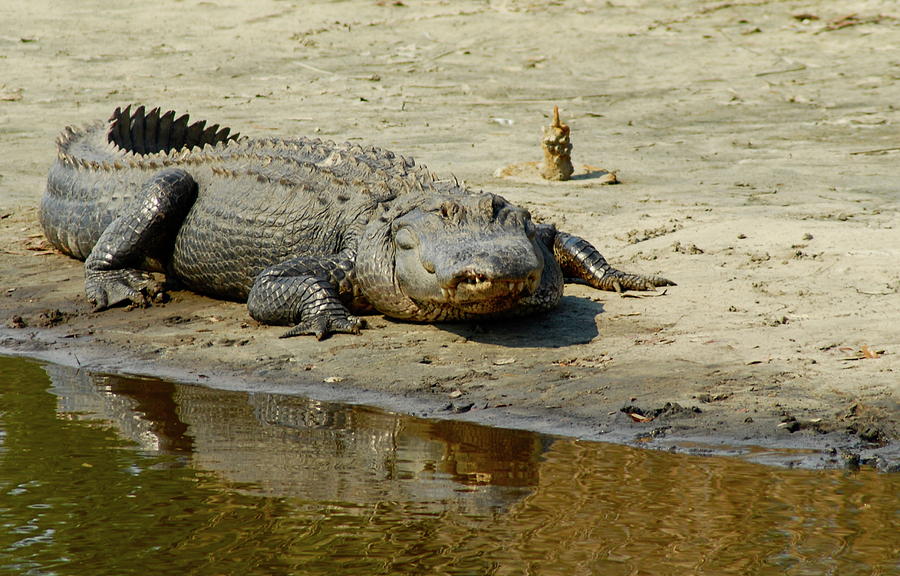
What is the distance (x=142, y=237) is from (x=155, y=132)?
6.79ft

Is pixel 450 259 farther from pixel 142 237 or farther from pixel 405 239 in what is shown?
pixel 142 237

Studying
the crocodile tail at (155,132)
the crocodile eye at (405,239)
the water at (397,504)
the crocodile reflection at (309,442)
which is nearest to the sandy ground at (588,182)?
the crocodile reflection at (309,442)

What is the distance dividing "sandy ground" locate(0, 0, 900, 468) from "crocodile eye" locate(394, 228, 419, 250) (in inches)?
17.9

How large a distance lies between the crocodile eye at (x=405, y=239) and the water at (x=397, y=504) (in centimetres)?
121

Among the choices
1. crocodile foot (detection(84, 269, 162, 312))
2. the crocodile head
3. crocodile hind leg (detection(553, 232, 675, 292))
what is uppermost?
the crocodile head

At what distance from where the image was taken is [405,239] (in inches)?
245

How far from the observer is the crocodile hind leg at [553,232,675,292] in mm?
6949

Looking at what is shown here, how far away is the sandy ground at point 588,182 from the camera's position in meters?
5.29

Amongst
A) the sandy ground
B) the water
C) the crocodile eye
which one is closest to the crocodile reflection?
the water

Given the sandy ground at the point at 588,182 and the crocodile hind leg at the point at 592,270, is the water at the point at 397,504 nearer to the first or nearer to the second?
the sandy ground at the point at 588,182

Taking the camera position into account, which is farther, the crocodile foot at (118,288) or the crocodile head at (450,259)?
the crocodile foot at (118,288)

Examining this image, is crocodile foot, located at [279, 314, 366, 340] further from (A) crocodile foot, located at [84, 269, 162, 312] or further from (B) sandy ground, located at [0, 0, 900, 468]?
(A) crocodile foot, located at [84, 269, 162, 312]

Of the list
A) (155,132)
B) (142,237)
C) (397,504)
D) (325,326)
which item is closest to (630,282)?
(325,326)

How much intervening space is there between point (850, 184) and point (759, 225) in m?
1.66
